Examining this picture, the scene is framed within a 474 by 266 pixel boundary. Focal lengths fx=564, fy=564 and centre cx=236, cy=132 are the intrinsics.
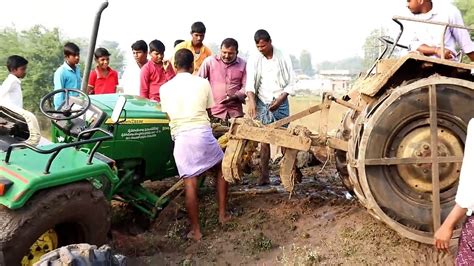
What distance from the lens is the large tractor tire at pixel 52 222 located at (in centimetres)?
340

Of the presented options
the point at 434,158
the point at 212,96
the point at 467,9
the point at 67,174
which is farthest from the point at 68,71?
the point at 467,9

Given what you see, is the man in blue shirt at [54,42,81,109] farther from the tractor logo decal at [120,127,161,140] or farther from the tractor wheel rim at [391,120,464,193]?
the tractor wheel rim at [391,120,464,193]

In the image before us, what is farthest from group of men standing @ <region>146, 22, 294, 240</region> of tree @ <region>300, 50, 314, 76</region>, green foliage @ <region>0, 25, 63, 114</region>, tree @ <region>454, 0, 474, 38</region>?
tree @ <region>300, 50, 314, 76</region>

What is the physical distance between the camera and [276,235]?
4699 millimetres

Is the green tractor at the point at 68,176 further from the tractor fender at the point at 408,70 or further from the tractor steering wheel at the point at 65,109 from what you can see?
the tractor fender at the point at 408,70

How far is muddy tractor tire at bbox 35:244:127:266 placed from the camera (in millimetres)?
2670

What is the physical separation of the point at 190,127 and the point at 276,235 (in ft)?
3.82

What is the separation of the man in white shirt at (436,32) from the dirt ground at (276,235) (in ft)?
4.68

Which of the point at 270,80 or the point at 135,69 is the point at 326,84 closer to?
the point at 135,69

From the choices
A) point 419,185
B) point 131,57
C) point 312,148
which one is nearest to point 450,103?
point 419,185

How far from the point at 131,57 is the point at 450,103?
387 centimetres

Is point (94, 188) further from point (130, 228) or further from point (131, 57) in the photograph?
point (131, 57)

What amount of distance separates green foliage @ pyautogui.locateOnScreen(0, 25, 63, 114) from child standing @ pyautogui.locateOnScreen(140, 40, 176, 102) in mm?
12852

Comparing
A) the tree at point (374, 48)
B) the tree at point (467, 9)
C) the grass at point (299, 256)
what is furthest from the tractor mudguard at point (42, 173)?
the tree at point (467, 9)
